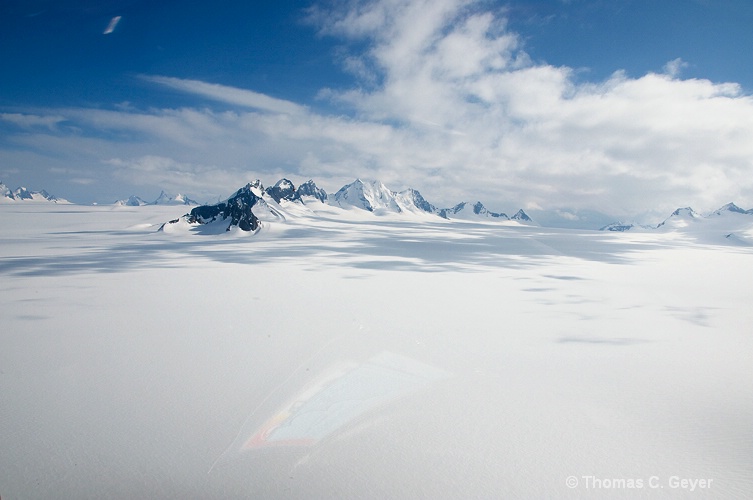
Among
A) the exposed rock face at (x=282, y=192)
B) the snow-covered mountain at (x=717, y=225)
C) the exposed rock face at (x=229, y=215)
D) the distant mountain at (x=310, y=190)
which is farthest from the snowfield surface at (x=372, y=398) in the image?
the distant mountain at (x=310, y=190)

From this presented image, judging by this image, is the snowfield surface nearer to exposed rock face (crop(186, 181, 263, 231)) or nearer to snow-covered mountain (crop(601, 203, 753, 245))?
exposed rock face (crop(186, 181, 263, 231))

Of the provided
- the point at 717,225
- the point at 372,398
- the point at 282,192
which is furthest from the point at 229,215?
the point at 717,225

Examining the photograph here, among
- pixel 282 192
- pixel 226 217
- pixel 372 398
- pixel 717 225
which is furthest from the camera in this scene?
pixel 282 192

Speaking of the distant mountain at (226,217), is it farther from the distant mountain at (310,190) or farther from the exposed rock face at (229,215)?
the distant mountain at (310,190)

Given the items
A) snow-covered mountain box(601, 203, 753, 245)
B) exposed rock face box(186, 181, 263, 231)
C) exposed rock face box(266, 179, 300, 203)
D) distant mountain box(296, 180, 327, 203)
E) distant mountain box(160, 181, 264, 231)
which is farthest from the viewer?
distant mountain box(296, 180, 327, 203)

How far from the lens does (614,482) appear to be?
314 cm

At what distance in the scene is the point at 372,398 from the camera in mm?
4418

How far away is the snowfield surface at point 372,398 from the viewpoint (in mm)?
3184

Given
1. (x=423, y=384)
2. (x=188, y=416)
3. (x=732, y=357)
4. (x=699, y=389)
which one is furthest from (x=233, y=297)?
(x=732, y=357)

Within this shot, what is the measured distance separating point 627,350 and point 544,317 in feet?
7.06

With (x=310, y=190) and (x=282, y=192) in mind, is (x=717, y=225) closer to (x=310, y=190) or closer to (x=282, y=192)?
(x=282, y=192)

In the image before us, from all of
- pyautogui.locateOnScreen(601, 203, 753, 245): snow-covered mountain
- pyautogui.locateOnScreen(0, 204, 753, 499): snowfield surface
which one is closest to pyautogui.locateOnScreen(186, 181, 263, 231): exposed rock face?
pyautogui.locateOnScreen(0, 204, 753, 499): snowfield surface

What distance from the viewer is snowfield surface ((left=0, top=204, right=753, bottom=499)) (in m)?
3.18

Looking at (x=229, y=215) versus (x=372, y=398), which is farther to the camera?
(x=229, y=215)
